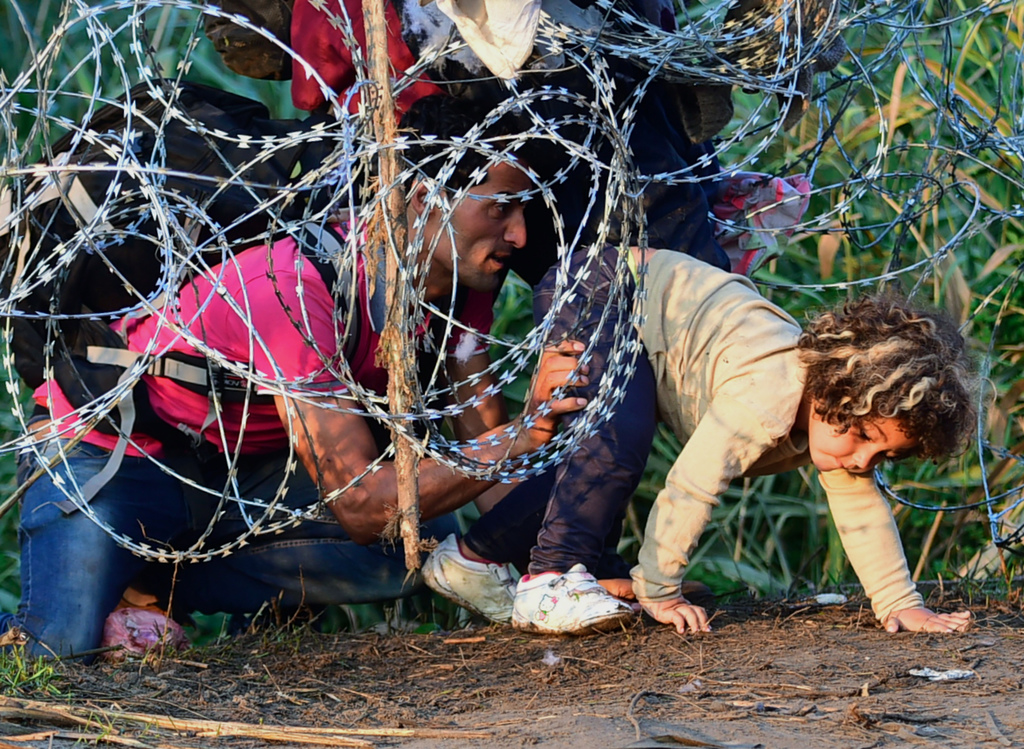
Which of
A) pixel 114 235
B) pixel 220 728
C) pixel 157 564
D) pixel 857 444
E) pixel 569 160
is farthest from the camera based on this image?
pixel 157 564

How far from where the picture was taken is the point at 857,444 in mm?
2791

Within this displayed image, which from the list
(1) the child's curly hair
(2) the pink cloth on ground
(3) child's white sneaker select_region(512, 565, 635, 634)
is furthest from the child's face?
(2) the pink cloth on ground

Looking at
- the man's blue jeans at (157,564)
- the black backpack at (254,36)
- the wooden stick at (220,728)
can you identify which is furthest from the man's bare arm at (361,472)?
the black backpack at (254,36)

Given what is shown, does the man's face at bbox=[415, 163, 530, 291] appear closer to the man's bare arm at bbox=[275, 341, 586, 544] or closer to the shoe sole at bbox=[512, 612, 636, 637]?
the man's bare arm at bbox=[275, 341, 586, 544]

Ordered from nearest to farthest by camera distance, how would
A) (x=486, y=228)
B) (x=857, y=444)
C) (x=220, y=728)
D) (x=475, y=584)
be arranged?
(x=220, y=728) < (x=857, y=444) < (x=486, y=228) < (x=475, y=584)

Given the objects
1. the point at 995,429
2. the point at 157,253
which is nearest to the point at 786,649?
the point at 157,253

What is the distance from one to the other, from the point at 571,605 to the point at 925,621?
846 mm

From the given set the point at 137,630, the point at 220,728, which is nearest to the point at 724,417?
the point at 220,728

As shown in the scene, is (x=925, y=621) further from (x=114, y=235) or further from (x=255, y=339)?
(x=114, y=235)

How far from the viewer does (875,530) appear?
299 centimetres

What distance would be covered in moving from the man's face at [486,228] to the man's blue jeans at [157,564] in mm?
835

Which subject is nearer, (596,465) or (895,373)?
(895,373)

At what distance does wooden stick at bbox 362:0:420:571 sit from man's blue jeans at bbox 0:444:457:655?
838mm

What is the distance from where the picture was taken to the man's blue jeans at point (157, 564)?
3232 millimetres
